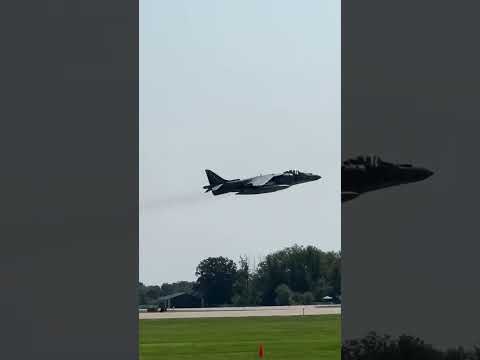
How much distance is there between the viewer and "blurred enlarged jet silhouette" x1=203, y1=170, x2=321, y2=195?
27.4m

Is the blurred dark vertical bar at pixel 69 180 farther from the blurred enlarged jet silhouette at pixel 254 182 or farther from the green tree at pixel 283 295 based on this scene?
the green tree at pixel 283 295

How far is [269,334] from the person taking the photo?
36.2 metres

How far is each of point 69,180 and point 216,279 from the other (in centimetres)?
4636

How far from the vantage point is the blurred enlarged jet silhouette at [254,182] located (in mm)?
27406

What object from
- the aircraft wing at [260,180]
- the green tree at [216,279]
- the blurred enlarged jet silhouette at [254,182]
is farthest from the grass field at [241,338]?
the green tree at [216,279]
